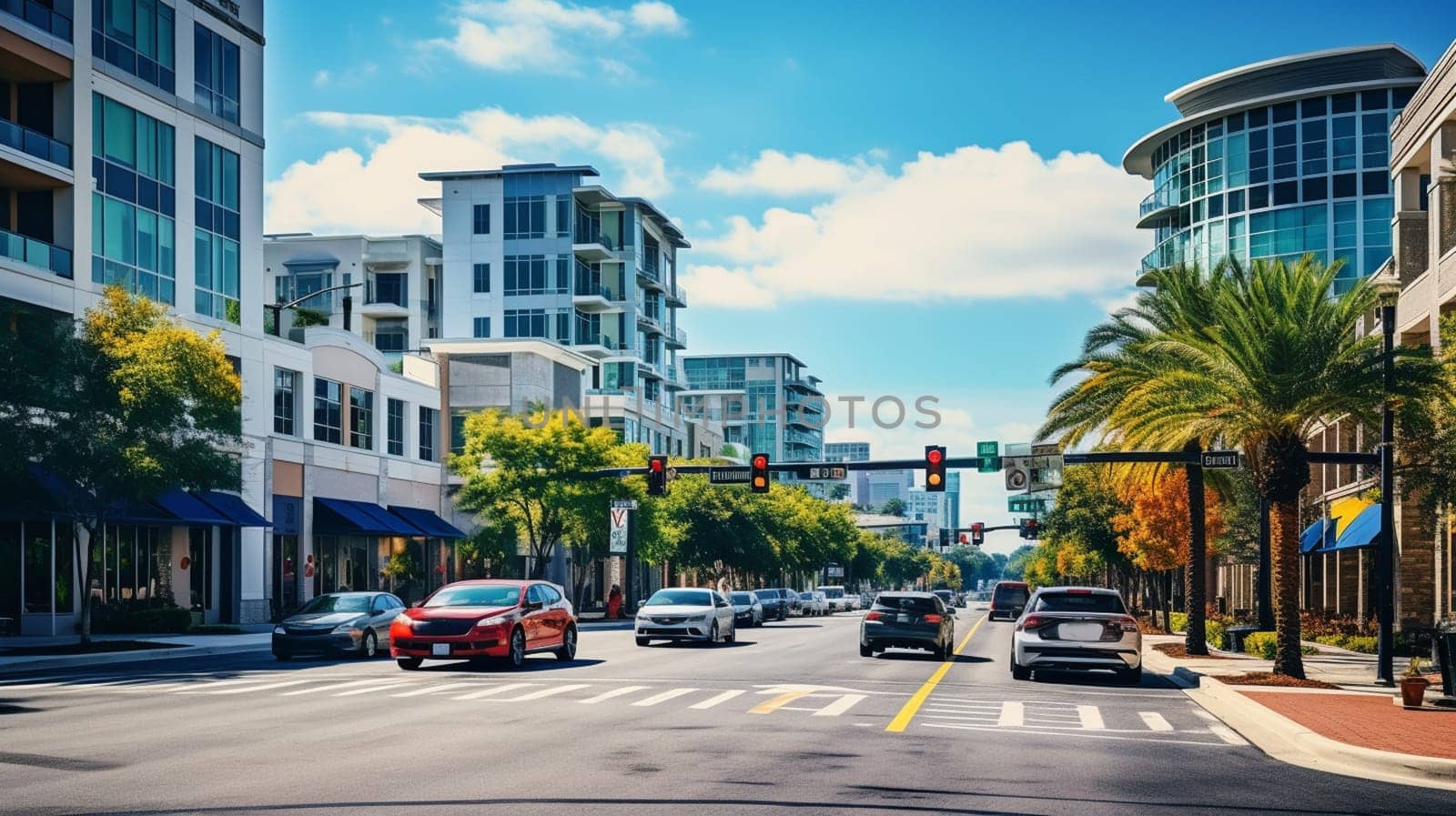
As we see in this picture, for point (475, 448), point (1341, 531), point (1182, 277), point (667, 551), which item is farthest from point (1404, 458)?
point (667, 551)

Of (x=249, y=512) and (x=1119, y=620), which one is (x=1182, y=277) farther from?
(x=249, y=512)

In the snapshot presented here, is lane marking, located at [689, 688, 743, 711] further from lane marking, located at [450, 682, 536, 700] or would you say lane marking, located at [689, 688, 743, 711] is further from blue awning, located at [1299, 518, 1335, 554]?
blue awning, located at [1299, 518, 1335, 554]

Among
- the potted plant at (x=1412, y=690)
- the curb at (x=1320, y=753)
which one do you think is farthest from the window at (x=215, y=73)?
the potted plant at (x=1412, y=690)

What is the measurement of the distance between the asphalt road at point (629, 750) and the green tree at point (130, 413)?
877 cm

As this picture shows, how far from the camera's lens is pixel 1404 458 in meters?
30.5

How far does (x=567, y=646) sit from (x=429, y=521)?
122 ft

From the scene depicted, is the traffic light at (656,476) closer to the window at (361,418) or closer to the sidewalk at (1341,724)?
the window at (361,418)

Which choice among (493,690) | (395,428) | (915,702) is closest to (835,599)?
(395,428)

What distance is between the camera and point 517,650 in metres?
27.3

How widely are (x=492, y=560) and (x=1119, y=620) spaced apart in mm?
49145

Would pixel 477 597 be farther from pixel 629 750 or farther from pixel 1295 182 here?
pixel 1295 182

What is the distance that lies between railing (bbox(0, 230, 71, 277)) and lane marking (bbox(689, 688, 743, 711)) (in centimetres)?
2663

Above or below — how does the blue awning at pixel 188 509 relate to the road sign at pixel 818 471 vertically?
below

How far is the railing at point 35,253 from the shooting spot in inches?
1554
